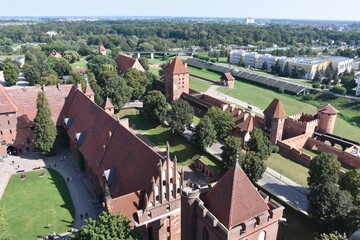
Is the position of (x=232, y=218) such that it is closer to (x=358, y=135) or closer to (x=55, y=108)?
(x=55, y=108)

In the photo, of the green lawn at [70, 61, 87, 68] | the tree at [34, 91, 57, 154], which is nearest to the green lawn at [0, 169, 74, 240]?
the tree at [34, 91, 57, 154]

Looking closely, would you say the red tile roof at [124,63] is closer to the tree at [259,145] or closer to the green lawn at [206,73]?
the green lawn at [206,73]

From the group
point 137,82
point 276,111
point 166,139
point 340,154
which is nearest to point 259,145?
point 276,111

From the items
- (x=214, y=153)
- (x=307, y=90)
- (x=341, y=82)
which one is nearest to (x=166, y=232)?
(x=214, y=153)

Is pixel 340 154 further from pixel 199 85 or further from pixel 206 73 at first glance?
pixel 206 73

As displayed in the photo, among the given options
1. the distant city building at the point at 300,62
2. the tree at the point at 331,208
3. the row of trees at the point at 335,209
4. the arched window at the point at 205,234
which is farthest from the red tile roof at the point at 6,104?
the distant city building at the point at 300,62

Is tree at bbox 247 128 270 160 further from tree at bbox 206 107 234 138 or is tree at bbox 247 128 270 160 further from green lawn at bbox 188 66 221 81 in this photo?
green lawn at bbox 188 66 221 81
